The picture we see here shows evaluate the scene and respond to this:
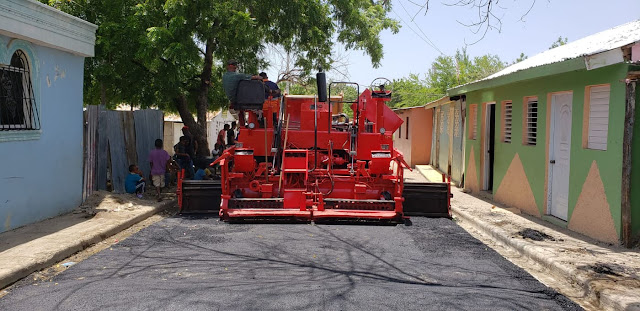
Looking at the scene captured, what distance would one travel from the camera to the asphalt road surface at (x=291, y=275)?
17.4ft

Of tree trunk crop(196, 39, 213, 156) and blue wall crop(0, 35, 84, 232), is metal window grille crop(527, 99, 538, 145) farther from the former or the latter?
blue wall crop(0, 35, 84, 232)

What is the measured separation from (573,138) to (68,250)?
7.23 meters

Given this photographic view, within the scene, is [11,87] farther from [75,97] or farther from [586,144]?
[586,144]

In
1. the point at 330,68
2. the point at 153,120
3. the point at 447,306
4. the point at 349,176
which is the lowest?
the point at 447,306

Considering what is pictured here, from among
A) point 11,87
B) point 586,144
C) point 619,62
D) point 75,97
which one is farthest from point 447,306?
point 75,97

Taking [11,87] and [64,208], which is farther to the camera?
[64,208]

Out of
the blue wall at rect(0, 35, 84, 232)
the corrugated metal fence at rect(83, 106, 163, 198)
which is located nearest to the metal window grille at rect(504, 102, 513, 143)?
the corrugated metal fence at rect(83, 106, 163, 198)

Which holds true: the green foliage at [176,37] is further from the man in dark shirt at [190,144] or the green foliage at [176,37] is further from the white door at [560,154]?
the white door at [560,154]

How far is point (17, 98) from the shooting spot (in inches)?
344

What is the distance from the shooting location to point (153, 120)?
44.8 ft

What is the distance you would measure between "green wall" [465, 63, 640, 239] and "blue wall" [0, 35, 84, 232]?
26.4 ft

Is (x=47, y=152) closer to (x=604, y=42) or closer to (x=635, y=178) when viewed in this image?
(x=635, y=178)

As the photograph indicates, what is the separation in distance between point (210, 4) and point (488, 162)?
728 cm

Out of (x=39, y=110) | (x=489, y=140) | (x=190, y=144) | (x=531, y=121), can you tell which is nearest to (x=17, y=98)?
(x=39, y=110)
